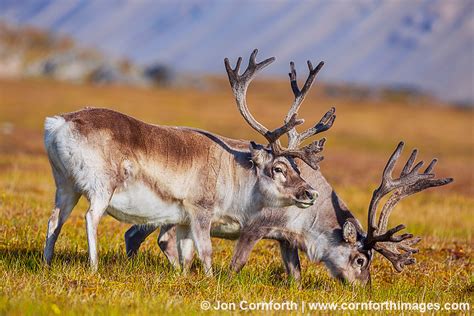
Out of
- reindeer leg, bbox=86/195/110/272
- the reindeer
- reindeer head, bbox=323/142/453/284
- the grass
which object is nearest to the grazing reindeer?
reindeer leg, bbox=86/195/110/272

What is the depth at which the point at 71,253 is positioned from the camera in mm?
10680

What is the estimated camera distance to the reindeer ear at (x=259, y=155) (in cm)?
1058

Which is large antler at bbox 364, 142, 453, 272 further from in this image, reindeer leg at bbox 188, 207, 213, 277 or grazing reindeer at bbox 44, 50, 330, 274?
reindeer leg at bbox 188, 207, 213, 277

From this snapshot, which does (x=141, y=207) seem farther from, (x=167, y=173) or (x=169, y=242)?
(x=169, y=242)

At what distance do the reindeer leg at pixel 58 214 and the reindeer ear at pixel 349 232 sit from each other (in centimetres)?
352

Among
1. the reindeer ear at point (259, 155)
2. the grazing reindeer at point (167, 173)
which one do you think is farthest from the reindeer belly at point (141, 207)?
the reindeer ear at point (259, 155)

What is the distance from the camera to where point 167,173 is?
10023mm

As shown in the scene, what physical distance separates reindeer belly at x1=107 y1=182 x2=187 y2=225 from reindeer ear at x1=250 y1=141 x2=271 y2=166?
1223 mm

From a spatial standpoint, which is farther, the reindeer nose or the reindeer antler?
the reindeer antler

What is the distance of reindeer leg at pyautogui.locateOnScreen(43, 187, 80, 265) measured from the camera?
9.72 metres

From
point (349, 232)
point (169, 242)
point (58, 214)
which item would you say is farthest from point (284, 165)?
point (58, 214)

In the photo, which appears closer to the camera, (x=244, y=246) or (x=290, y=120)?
(x=244, y=246)

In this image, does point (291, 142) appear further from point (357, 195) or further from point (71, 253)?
point (357, 195)

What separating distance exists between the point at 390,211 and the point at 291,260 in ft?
4.87
